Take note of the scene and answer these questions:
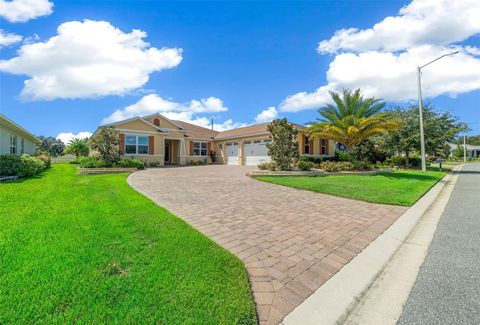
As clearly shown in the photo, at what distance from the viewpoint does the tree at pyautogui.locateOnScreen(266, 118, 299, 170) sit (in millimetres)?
14977

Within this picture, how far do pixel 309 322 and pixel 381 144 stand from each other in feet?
77.5

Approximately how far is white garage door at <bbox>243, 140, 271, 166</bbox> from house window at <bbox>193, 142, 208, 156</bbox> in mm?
5757

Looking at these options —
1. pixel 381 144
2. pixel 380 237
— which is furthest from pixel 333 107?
pixel 380 237

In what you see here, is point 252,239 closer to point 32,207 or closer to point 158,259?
point 158,259

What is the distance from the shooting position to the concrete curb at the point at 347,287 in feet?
7.48

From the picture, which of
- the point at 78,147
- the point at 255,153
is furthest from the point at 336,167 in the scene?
the point at 78,147

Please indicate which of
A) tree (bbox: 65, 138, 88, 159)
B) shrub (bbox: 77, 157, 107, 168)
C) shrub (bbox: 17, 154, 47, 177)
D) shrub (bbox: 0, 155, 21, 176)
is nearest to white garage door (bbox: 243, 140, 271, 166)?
shrub (bbox: 77, 157, 107, 168)

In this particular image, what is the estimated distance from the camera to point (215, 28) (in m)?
12.9

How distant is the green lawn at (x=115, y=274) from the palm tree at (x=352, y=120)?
1421 centimetres

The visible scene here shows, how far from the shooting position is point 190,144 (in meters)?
26.2

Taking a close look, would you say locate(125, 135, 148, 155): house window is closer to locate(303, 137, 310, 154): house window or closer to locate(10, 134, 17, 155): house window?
locate(10, 134, 17, 155): house window

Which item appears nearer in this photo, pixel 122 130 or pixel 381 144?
pixel 122 130

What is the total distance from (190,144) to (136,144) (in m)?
6.51

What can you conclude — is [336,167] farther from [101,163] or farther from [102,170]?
[101,163]
